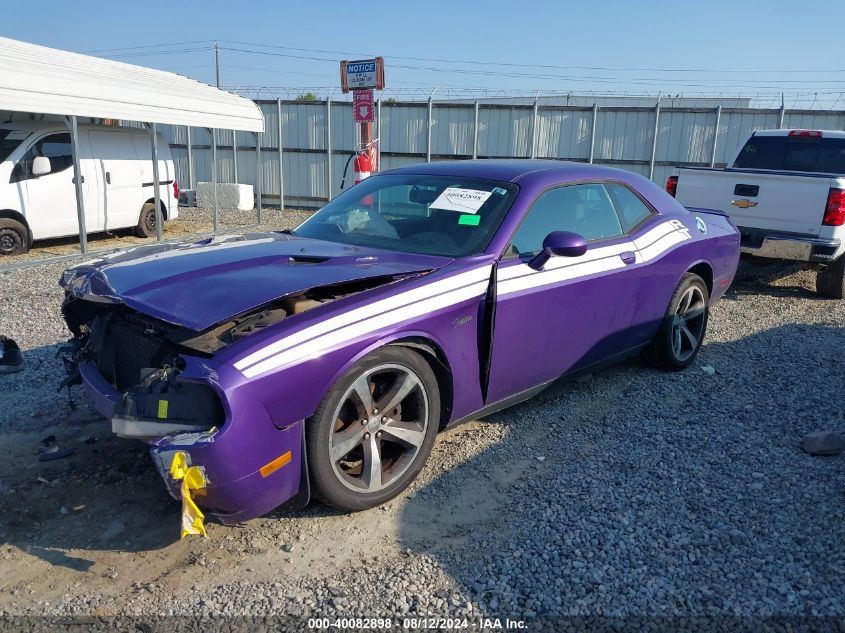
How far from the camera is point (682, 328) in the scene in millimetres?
5527

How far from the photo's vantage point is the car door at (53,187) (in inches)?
414

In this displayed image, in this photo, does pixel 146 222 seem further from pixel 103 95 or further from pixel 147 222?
pixel 103 95

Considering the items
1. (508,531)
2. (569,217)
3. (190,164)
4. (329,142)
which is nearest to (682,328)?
(569,217)

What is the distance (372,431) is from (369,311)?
59 centimetres

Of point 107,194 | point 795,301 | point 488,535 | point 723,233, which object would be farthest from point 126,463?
point 107,194

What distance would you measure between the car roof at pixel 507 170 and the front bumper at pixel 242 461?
2.23 meters

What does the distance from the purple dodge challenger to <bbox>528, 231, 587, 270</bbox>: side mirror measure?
0.04 feet

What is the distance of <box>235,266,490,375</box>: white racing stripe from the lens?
2850 mm

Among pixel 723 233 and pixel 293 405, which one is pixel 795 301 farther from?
pixel 293 405

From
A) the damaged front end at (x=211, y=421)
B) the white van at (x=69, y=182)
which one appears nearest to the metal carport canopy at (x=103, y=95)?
the white van at (x=69, y=182)

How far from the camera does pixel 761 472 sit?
153 inches

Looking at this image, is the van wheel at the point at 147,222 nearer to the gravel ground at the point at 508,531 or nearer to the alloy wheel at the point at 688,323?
the gravel ground at the point at 508,531

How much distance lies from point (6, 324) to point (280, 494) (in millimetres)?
5016

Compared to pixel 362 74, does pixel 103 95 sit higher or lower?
lower
